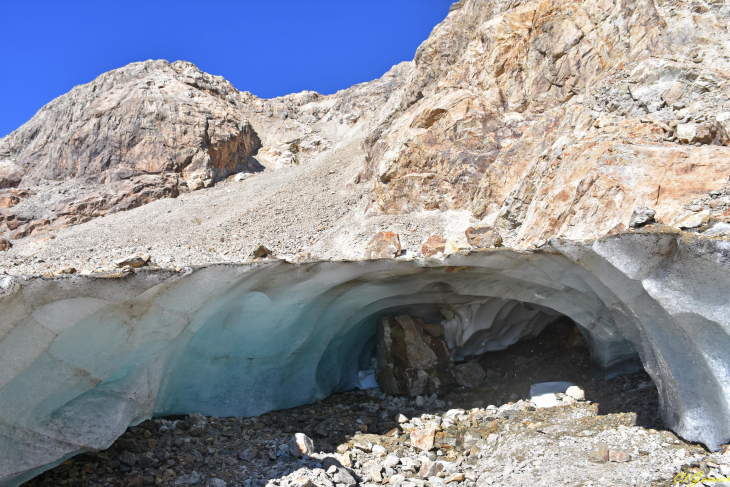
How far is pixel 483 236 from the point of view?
448 inches

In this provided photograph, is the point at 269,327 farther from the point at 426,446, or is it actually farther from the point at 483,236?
the point at 483,236

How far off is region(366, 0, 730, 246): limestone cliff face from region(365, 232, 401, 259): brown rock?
2858mm

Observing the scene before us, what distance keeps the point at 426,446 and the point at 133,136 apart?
29682 millimetres

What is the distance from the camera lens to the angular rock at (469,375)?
6.62 m

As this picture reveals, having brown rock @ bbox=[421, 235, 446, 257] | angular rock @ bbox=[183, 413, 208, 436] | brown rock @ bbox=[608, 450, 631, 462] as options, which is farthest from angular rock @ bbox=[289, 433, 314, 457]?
brown rock @ bbox=[421, 235, 446, 257]

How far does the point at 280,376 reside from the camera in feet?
19.1

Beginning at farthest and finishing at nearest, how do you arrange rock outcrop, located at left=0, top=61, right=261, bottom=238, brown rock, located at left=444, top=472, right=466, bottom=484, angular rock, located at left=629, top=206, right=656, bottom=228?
rock outcrop, located at left=0, top=61, right=261, bottom=238 → angular rock, located at left=629, top=206, right=656, bottom=228 → brown rock, located at left=444, top=472, right=466, bottom=484

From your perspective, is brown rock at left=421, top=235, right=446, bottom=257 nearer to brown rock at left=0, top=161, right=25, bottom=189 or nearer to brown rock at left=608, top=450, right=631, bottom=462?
brown rock at left=608, top=450, right=631, bottom=462

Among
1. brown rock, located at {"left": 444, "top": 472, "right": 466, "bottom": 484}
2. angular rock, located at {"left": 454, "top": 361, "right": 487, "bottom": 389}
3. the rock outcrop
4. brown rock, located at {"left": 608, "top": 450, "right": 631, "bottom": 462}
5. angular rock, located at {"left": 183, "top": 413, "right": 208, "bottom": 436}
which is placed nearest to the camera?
brown rock, located at {"left": 608, "top": 450, "right": 631, "bottom": 462}

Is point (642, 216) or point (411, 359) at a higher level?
point (642, 216)

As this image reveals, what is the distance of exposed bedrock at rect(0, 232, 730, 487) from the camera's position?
3.24m

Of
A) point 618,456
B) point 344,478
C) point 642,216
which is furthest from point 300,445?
point 642,216

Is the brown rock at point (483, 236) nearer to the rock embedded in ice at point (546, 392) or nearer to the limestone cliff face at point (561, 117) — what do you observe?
the limestone cliff face at point (561, 117)

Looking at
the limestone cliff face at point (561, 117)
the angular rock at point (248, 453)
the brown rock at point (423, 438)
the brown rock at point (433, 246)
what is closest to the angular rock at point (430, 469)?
the brown rock at point (423, 438)
